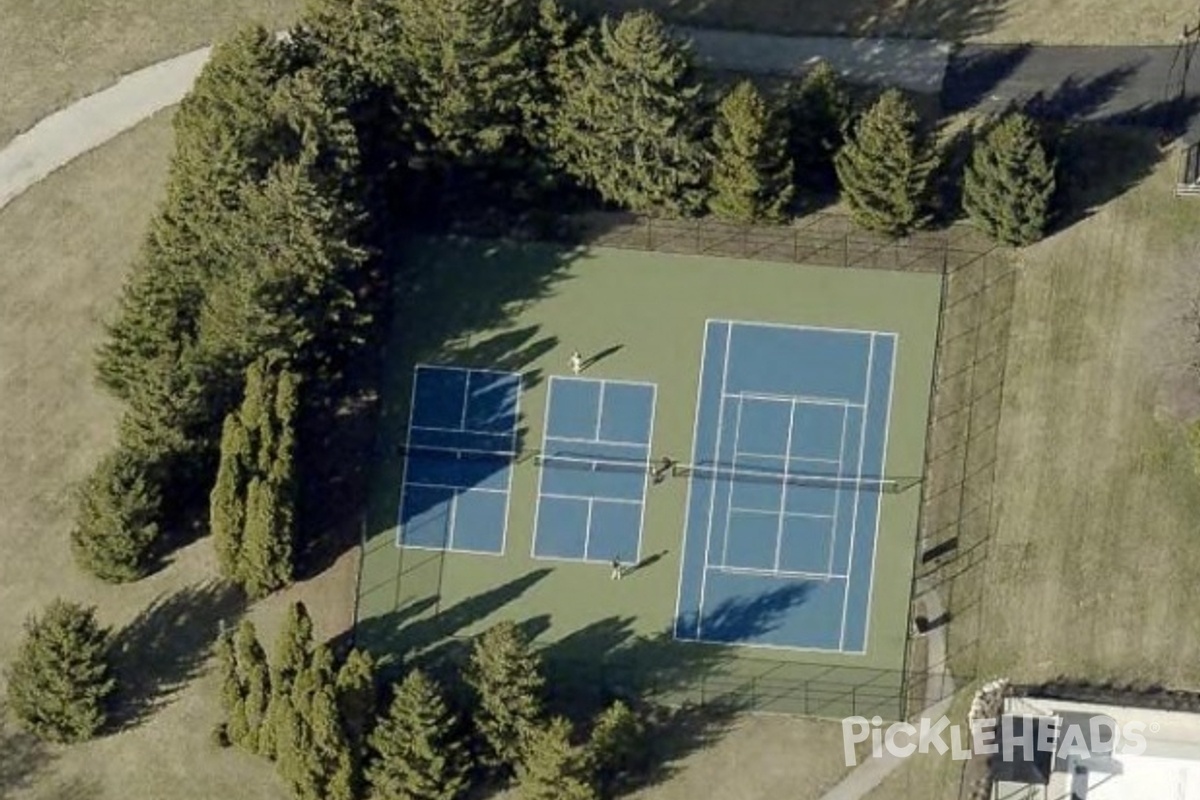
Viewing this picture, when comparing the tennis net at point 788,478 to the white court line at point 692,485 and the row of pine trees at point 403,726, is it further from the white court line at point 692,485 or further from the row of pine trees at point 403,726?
the row of pine trees at point 403,726

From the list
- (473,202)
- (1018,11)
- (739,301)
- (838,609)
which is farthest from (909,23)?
(838,609)

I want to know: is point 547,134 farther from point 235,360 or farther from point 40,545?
point 40,545

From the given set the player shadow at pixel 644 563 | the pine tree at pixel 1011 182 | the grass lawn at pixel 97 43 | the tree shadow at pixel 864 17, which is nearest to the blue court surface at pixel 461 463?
the player shadow at pixel 644 563

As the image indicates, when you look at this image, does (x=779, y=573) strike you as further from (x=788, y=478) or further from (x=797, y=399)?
(x=797, y=399)

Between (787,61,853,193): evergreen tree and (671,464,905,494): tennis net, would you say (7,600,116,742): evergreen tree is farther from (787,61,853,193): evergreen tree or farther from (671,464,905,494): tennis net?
(787,61,853,193): evergreen tree

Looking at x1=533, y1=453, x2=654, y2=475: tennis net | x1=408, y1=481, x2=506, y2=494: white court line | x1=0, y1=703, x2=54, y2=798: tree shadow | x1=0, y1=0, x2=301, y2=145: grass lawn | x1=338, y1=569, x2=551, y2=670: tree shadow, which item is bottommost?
x1=0, y1=703, x2=54, y2=798: tree shadow

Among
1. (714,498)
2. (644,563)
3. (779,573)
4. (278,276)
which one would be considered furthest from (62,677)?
(779,573)

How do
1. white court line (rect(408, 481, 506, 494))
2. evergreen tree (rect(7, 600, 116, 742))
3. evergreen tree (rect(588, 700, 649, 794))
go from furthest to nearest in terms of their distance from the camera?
white court line (rect(408, 481, 506, 494))
evergreen tree (rect(7, 600, 116, 742))
evergreen tree (rect(588, 700, 649, 794))

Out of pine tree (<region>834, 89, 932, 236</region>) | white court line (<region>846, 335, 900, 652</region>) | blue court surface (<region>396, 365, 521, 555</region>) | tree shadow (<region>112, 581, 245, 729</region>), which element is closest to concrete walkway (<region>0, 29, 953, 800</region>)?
white court line (<region>846, 335, 900, 652</region>)
